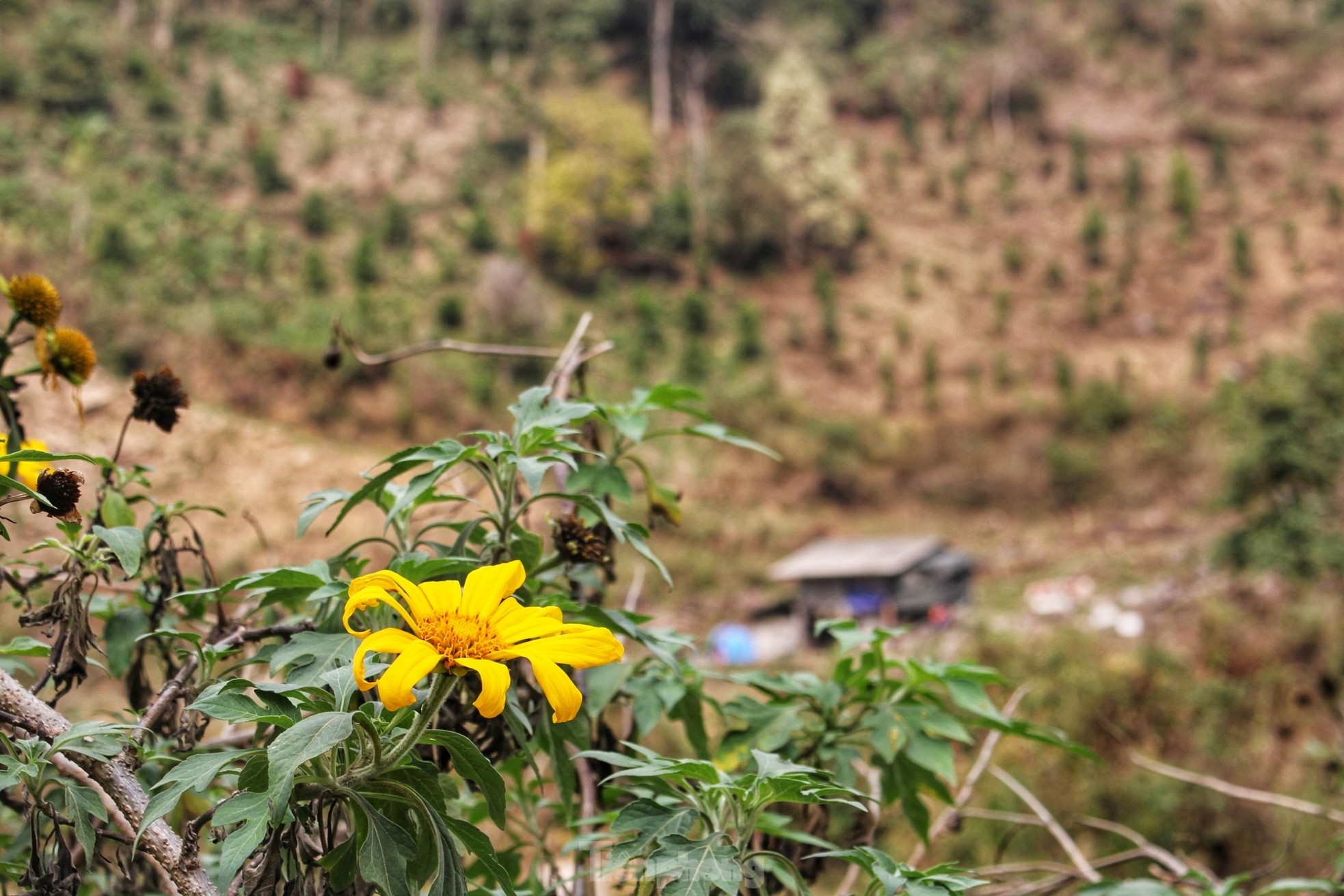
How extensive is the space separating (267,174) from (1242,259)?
21049mm

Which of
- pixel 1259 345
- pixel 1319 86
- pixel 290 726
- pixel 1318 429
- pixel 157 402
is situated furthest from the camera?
pixel 1319 86

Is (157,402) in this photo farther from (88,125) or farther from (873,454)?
(88,125)

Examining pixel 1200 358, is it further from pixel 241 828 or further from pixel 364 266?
pixel 241 828

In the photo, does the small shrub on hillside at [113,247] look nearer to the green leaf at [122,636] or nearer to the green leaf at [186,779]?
the green leaf at [122,636]

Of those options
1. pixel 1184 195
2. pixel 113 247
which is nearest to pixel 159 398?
pixel 113 247

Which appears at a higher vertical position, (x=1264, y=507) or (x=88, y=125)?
(x=88, y=125)

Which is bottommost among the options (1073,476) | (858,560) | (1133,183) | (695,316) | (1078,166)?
(1073,476)

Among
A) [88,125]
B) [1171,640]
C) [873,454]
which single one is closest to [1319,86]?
[873,454]

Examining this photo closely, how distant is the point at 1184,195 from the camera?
930 inches

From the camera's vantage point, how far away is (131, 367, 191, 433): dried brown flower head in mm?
890

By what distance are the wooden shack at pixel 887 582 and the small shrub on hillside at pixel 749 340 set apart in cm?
693

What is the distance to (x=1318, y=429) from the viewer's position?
9367 millimetres

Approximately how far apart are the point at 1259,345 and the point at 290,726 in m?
23.3

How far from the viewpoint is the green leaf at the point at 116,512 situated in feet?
2.75
